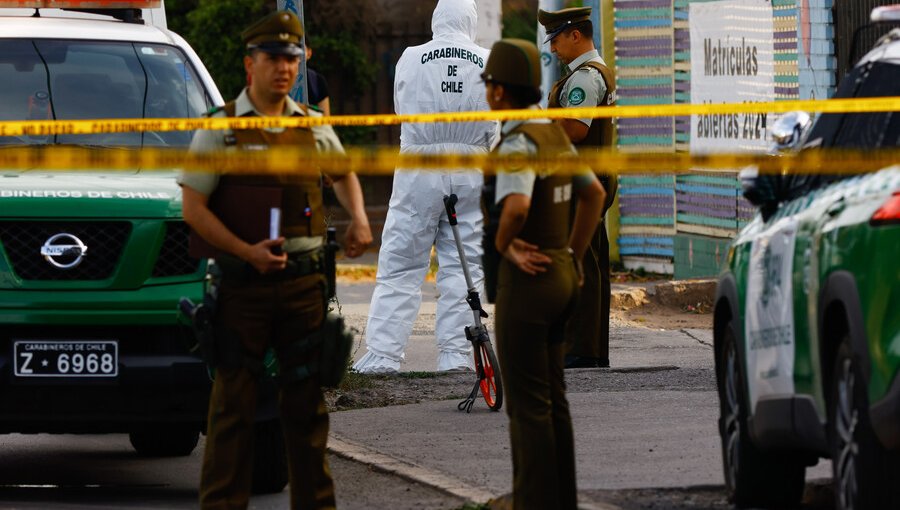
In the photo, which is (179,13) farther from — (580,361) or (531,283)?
(531,283)

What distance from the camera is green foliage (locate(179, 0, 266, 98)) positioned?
24281mm

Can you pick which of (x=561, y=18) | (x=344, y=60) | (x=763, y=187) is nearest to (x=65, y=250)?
(x=763, y=187)

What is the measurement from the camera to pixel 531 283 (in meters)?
7.02

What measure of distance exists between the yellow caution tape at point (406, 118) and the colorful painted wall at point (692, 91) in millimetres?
6033

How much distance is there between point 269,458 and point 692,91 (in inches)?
398

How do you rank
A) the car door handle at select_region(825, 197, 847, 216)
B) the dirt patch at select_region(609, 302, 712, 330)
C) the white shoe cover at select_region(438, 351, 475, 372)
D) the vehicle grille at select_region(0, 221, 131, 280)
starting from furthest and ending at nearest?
1. the dirt patch at select_region(609, 302, 712, 330)
2. the white shoe cover at select_region(438, 351, 475, 372)
3. the vehicle grille at select_region(0, 221, 131, 280)
4. the car door handle at select_region(825, 197, 847, 216)

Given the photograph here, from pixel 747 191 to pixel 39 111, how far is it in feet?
12.0

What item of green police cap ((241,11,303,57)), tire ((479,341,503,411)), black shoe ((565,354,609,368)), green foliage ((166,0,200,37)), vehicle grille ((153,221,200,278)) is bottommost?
black shoe ((565,354,609,368))

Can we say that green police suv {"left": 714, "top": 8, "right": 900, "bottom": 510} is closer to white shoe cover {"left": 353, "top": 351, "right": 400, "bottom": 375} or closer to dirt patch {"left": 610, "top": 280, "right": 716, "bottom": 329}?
white shoe cover {"left": 353, "top": 351, "right": 400, "bottom": 375}

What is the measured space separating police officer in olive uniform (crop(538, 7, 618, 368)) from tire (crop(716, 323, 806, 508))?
3184 mm

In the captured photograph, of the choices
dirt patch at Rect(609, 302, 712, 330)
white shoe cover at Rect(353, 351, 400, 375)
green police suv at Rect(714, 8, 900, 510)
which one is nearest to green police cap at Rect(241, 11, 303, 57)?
green police suv at Rect(714, 8, 900, 510)

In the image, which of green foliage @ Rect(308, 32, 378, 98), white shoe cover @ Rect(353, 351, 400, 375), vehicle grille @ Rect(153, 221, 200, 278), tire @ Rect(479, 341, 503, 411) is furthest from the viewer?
green foliage @ Rect(308, 32, 378, 98)

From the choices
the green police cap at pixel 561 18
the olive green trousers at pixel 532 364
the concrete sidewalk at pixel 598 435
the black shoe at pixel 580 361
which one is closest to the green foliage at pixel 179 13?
the concrete sidewalk at pixel 598 435

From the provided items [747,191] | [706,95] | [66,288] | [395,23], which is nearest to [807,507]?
[747,191]
